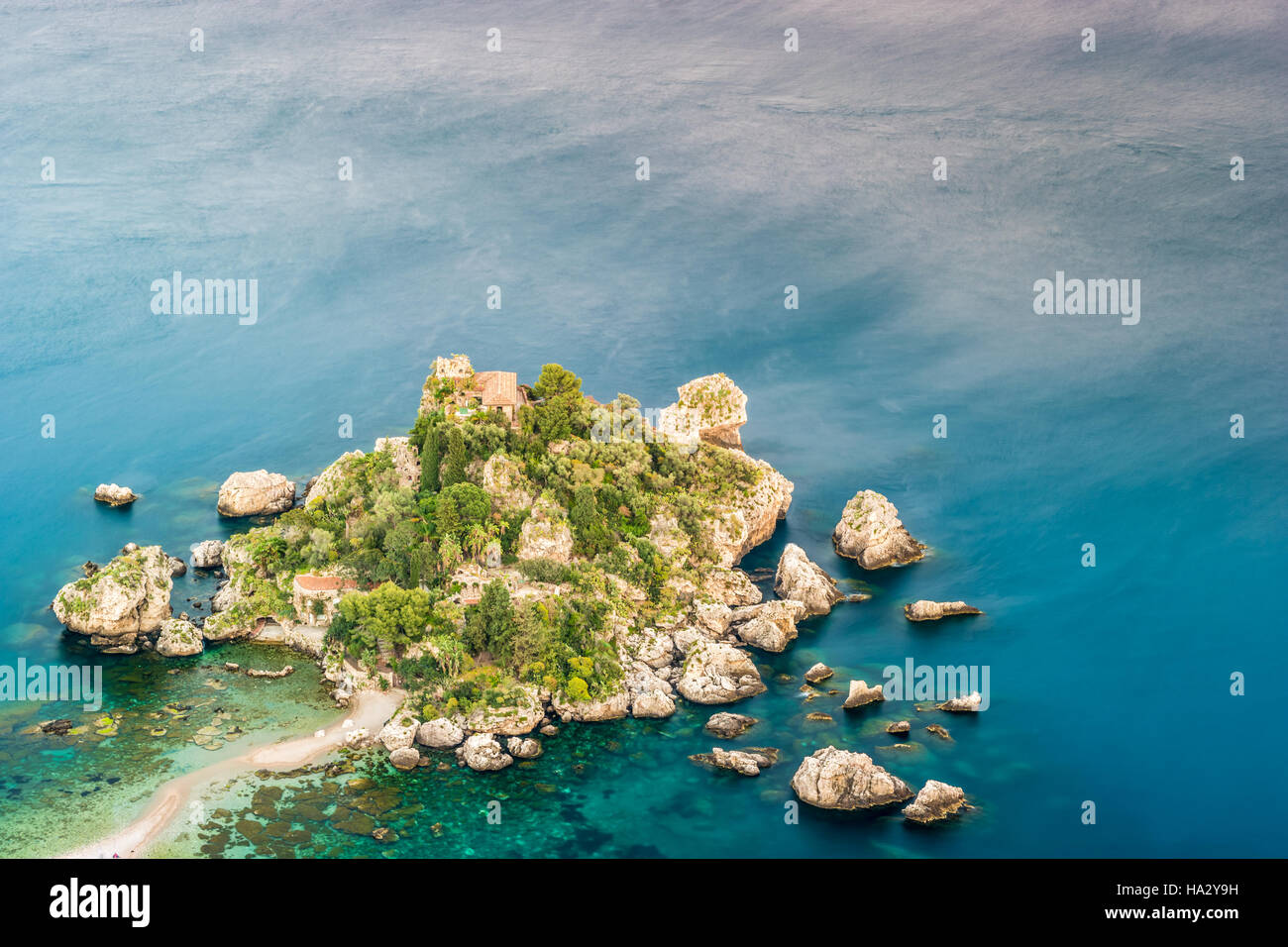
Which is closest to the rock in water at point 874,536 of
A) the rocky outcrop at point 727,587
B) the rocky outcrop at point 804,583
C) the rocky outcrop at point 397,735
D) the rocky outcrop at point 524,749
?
the rocky outcrop at point 804,583

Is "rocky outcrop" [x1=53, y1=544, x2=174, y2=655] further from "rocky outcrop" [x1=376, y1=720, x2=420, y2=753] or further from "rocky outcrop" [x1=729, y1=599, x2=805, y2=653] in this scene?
"rocky outcrop" [x1=729, y1=599, x2=805, y2=653]

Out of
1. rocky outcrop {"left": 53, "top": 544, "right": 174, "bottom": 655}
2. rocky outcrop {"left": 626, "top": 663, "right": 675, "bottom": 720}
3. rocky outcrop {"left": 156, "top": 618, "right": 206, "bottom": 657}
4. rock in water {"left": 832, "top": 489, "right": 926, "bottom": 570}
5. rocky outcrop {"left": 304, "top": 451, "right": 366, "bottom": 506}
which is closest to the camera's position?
rocky outcrop {"left": 626, "top": 663, "right": 675, "bottom": 720}

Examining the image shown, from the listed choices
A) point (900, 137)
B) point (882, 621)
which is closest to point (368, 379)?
point (882, 621)

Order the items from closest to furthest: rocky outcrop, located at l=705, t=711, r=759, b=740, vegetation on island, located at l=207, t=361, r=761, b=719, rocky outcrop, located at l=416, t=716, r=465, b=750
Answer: rocky outcrop, located at l=416, t=716, r=465, b=750 < rocky outcrop, located at l=705, t=711, r=759, b=740 < vegetation on island, located at l=207, t=361, r=761, b=719

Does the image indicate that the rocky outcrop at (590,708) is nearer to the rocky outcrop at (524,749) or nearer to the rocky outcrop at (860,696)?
the rocky outcrop at (524,749)

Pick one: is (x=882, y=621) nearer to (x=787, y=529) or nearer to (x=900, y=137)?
(x=787, y=529)

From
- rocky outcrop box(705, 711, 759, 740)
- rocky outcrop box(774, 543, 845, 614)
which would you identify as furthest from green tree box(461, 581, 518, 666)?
rocky outcrop box(774, 543, 845, 614)
